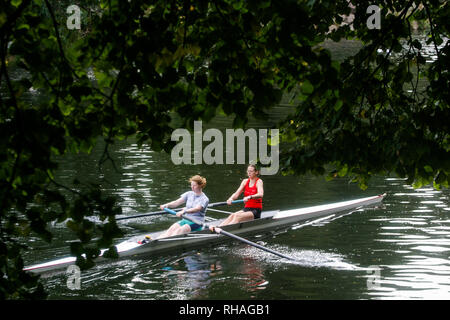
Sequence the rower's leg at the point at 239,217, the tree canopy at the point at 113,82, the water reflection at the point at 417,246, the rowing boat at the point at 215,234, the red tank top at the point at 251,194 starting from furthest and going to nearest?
1. the red tank top at the point at 251,194
2. the rower's leg at the point at 239,217
3. the rowing boat at the point at 215,234
4. the water reflection at the point at 417,246
5. the tree canopy at the point at 113,82

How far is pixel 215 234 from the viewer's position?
1182 centimetres

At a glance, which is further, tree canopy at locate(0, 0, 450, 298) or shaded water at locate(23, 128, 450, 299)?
shaded water at locate(23, 128, 450, 299)

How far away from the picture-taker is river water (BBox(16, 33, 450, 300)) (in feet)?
31.0

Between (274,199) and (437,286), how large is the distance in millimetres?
6776

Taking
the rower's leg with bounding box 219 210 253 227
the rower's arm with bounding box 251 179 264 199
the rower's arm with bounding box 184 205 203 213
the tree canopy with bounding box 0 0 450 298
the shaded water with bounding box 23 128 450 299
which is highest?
the tree canopy with bounding box 0 0 450 298

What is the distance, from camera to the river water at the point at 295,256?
31.0 feet

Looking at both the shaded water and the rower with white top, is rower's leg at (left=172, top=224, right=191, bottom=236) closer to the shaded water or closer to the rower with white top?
the rower with white top

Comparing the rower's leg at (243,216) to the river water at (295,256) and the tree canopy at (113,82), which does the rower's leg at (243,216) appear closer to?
the river water at (295,256)

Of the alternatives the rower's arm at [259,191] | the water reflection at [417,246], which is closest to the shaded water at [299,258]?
the water reflection at [417,246]

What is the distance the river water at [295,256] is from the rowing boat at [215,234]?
0.57 feet

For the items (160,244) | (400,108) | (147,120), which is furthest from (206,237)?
(147,120)

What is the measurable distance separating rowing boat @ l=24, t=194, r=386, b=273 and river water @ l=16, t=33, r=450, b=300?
173mm

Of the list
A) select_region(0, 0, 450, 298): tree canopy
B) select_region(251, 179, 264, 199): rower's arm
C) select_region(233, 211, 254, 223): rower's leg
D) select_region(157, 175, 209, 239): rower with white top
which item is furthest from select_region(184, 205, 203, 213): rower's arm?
select_region(0, 0, 450, 298): tree canopy
